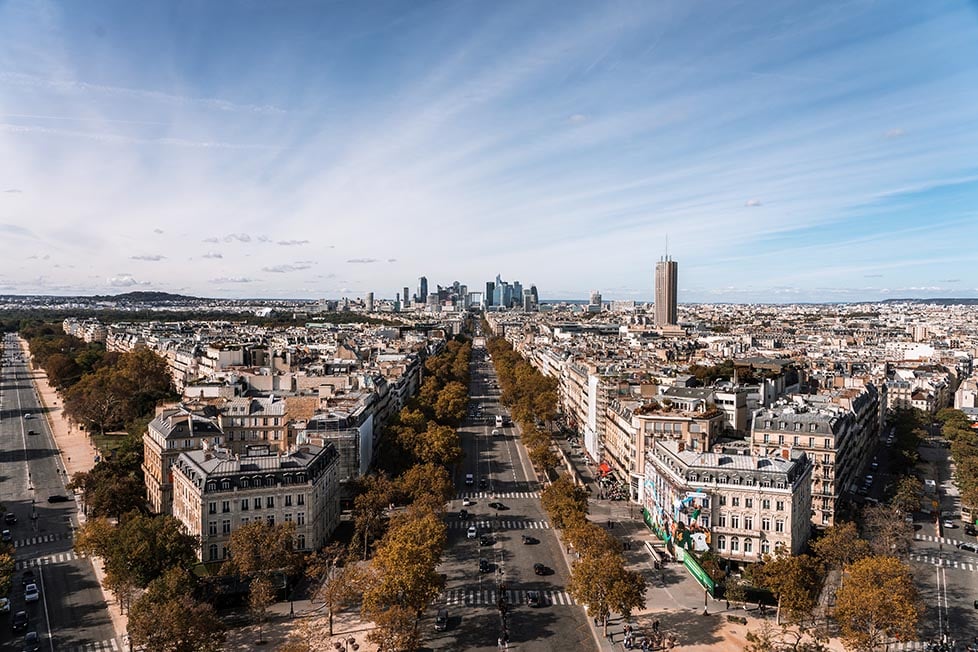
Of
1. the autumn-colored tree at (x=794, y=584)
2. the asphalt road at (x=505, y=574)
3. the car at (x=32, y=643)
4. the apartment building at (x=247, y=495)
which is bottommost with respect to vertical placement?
the asphalt road at (x=505, y=574)

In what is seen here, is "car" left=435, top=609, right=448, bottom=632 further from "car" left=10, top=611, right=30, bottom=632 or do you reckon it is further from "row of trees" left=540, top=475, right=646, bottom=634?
"car" left=10, top=611, right=30, bottom=632

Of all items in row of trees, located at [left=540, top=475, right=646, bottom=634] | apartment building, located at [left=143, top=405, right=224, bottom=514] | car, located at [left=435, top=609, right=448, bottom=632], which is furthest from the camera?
apartment building, located at [left=143, top=405, right=224, bottom=514]

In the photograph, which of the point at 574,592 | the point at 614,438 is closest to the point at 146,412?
the point at 614,438

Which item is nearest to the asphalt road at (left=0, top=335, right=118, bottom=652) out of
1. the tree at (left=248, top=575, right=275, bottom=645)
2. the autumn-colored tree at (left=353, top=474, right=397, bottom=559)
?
the tree at (left=248, top=575, right=275, bottom=645)

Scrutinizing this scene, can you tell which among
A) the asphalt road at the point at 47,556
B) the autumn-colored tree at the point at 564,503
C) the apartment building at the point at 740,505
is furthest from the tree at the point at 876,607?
the asphalt road at the point at 47,556

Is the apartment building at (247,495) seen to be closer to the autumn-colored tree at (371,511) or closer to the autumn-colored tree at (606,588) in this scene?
the autumn-colored tree at (371,511)

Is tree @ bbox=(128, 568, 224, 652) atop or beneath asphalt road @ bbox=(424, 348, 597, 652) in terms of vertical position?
atop
